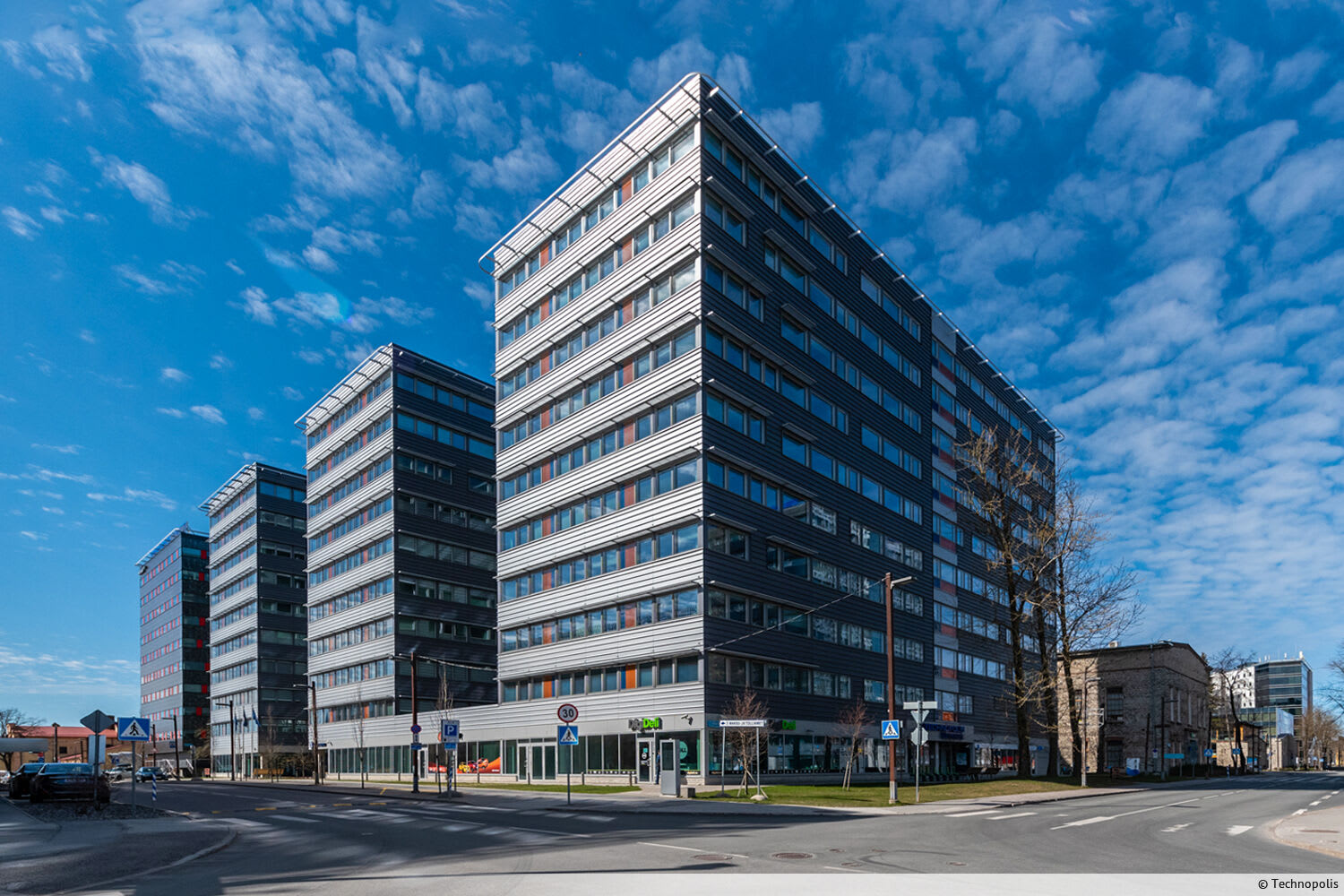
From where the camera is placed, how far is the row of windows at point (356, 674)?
75938mm

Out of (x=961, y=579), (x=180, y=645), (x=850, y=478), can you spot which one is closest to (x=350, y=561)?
(x=850, y=478)

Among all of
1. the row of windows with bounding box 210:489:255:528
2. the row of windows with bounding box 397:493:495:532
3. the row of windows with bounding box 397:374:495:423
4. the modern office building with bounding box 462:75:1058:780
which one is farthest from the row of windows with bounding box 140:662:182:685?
the modern office building with bounding box 462:75:1058:780

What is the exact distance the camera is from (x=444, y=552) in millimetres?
80125

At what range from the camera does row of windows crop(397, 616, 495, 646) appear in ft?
249

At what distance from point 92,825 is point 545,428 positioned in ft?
119

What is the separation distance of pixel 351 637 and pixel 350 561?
21.7 ft

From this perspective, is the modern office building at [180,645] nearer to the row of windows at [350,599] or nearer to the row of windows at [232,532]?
the row of windows at [232,532]

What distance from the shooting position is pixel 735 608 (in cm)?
4903

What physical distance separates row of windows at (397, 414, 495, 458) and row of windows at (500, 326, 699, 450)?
706 inches

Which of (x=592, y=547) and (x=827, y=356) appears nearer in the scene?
(x=592, y=547)

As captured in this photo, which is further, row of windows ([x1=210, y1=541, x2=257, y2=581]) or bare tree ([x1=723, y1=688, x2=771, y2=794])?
row of windows ([x1=210, y1=541, x2=257, y2=581])

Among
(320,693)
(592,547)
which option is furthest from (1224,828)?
(320,693)

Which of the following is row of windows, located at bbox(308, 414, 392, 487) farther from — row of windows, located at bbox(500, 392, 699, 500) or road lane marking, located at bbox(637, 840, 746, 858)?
road lane marking, located at bbox(637, 840, 746, 858)

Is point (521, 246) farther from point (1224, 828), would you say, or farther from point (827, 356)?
point (1224, 828)
